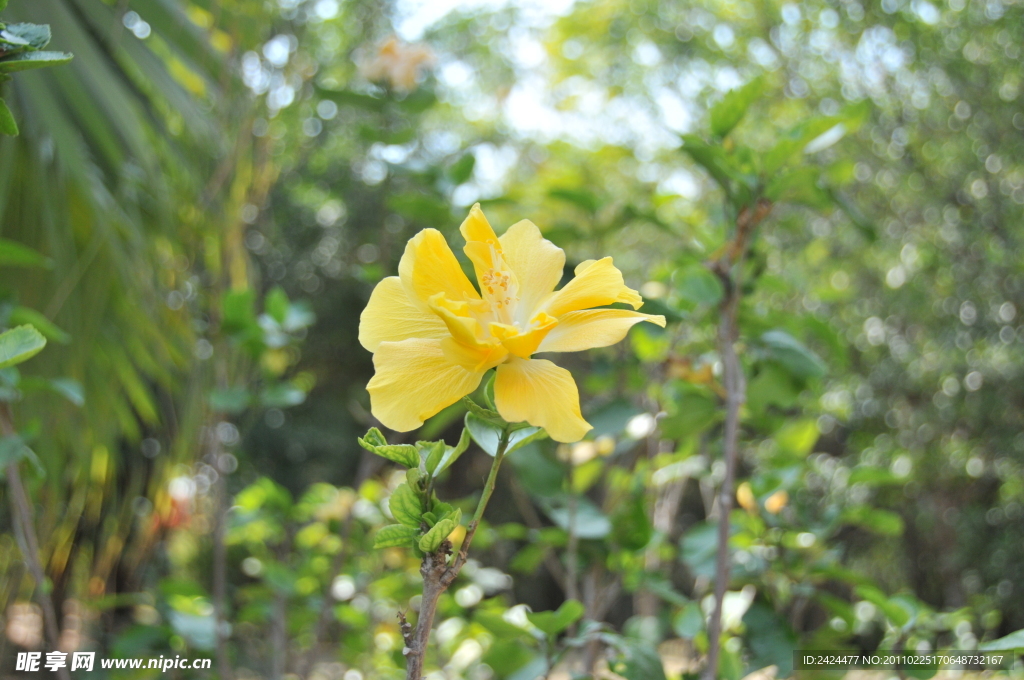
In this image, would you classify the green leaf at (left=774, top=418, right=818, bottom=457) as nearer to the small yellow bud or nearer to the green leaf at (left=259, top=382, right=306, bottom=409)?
the small yellow bud

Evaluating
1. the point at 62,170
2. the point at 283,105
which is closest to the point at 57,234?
the point at 62,170

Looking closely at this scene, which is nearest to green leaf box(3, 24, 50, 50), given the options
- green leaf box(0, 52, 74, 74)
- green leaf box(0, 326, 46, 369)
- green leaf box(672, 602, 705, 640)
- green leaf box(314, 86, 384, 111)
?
green leaf box(0, 52, 74, 74)

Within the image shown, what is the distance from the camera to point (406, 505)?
1.34ft

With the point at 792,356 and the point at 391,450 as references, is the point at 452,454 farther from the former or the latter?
the point at 792,356

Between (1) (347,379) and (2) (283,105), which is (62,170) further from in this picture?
(1) (347,379)

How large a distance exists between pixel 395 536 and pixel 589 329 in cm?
17

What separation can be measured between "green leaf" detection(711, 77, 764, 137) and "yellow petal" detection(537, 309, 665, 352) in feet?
1.51

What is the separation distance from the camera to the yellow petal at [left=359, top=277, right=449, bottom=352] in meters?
0.41

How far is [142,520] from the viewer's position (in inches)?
71.5

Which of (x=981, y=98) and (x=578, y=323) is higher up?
(x=578, y=323)

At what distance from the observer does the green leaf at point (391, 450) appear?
15.6 inches

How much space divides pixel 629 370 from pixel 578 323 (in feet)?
2.61

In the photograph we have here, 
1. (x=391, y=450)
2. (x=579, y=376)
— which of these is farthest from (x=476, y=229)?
(x=579, y=376)

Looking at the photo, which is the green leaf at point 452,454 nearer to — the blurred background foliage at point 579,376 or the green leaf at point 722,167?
the blurred background foliage at point 579,376
